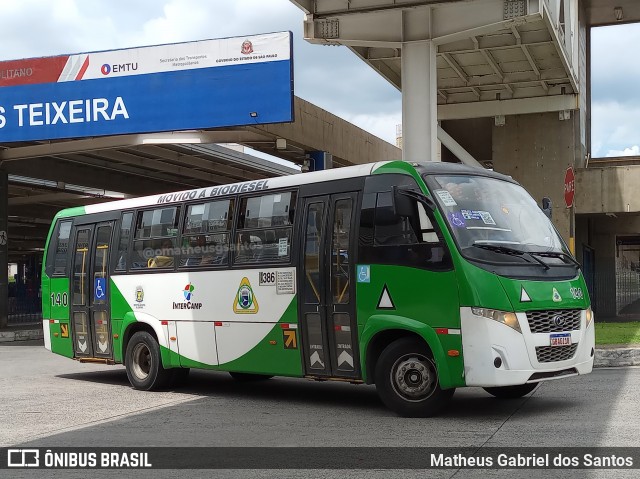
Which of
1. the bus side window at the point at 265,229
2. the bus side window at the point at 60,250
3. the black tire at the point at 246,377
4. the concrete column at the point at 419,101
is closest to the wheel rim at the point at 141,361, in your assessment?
the black tire at the point at 246,377

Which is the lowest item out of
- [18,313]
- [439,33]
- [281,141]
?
[18,313]

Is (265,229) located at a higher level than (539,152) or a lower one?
lower

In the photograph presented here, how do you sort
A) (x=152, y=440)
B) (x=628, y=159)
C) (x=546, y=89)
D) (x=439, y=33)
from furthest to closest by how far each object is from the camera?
(x=628, y=159) → (x=546, y=89) → (x=439, y=33) → (x=152, y=440)

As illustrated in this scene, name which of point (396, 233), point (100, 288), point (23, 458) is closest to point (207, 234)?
point (100, 288)

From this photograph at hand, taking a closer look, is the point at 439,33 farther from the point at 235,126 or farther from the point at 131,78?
the point at 131,78

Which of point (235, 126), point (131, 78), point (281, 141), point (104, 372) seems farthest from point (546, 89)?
point (104, 372)

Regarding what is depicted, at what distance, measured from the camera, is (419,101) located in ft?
67.1

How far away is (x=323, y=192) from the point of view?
37.0 ft

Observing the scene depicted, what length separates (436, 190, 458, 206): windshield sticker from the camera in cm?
1002

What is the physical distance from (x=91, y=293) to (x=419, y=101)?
356 inches

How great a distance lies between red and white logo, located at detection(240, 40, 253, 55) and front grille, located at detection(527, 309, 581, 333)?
46.4ft

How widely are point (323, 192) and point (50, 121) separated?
14.7 metres

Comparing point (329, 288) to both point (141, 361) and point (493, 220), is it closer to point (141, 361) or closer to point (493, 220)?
point (493, 220)

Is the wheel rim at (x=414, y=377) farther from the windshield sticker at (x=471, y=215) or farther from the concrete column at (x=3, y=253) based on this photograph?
the concrete column at (x=3, y=253)
